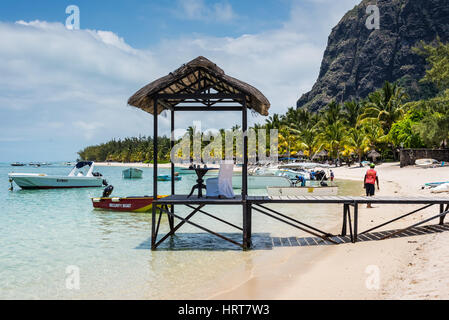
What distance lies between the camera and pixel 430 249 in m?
8.43

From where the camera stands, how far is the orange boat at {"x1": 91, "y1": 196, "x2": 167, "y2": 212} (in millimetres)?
18438

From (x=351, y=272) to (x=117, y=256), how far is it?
19.1 ft

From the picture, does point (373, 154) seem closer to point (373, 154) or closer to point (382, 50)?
point (373, 154)

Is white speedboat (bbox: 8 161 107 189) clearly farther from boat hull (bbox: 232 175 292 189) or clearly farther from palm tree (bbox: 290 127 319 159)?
palm tree (bbox: 290 127 319 159)

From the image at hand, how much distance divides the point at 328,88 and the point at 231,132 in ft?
258

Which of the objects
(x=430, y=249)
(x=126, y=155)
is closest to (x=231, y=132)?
(x=126, y=155)

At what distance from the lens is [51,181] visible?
1400 inches

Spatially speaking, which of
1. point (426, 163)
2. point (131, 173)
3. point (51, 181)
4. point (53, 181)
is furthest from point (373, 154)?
point (51, 181)

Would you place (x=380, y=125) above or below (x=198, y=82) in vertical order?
above

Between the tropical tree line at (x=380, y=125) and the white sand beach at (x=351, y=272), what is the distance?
32018 millimetres

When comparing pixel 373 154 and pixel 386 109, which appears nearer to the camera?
pixel 373 154

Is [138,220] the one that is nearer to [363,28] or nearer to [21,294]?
[21,294]

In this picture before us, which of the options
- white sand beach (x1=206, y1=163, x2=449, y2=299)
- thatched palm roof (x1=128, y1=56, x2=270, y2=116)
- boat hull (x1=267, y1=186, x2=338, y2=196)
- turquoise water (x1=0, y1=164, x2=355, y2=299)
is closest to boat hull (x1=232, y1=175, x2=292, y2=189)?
boat hull (x1=267, y1=186, x2=338, y2=196)

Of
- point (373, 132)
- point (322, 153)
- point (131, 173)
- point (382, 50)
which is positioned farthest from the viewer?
point (382, 50)
